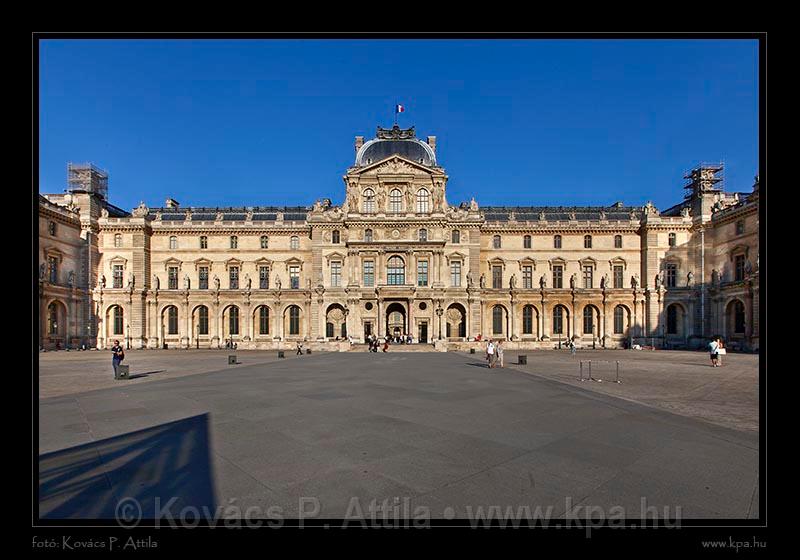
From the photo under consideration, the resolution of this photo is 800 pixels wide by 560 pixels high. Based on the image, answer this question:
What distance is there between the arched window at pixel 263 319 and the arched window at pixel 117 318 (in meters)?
17.6

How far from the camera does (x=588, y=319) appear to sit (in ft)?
165

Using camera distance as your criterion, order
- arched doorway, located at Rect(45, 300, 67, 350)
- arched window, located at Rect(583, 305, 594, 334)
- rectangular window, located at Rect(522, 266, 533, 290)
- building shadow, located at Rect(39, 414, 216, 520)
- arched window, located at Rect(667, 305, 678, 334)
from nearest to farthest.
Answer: building shadow, located at Rect(39, 414, 216, 520)
arched doorway, located at Rect(45, 300, 67, 350)
arched window, located at Rect(667, 305, 678, 334)
arched window, located at Rect(583, 305, 594, 334)
rectangular window, located at Rect(522, 266, 533, 290)

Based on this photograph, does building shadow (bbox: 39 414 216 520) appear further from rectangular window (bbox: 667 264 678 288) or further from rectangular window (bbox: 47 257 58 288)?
rectangular window (bbox: 667 264 678 288)

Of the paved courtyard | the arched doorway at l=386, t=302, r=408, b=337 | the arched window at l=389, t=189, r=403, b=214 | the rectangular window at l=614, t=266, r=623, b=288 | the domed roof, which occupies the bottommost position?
the arched doorway at l=386, t=302, r=408, b=337

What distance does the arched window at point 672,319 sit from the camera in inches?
1902

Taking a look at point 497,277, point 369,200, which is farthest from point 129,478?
point 497,277

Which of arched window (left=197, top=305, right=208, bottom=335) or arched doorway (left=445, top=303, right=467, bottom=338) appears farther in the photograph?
arched window (left=197, top=305, right=208, bottom=335)

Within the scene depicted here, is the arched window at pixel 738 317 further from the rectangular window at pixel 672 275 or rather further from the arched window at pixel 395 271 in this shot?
the arched window at pixel 395 271

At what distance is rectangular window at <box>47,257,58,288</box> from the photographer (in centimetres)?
4341

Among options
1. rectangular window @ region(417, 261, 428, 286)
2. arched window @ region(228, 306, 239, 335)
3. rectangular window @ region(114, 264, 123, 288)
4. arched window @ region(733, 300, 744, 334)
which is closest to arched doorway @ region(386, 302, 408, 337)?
rectangular window @ region(417, 261, 428, 286)

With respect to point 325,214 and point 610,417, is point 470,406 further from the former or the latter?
point 325,214

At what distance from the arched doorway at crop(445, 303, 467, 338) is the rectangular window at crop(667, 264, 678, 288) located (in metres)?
26.8
